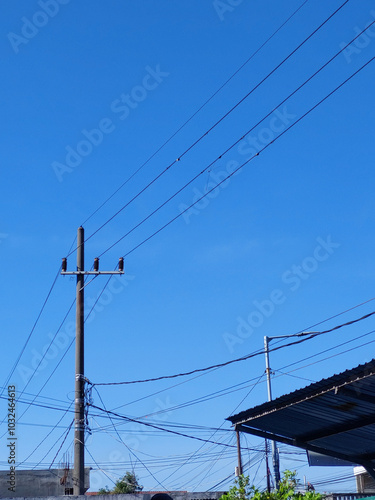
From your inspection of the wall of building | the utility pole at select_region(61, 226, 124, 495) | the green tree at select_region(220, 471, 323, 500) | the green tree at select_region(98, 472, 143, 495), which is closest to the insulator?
the utility pole at select_region(61, 226, 124, 495)

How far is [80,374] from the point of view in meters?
22.9

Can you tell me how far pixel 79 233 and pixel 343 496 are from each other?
41.3ft

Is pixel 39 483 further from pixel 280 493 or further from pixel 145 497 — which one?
pixel 280 493

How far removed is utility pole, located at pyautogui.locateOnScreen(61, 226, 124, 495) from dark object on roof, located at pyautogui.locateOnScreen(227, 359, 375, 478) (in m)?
7.07

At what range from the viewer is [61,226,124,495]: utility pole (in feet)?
70.7

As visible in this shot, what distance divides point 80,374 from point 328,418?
403 inches

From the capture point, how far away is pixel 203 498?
22281mm

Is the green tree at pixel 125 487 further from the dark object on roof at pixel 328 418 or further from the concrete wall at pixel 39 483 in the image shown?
the dark object on roof at pixel 328 418

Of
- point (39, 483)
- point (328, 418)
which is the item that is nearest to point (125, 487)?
point (39, 483)

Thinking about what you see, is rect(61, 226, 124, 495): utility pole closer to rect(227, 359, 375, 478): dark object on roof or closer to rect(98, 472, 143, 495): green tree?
rect(227, 359, 375, 478): dark object on roof

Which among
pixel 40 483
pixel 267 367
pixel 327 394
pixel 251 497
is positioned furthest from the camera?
pixel 40 483

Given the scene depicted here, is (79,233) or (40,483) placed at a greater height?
(79,233)

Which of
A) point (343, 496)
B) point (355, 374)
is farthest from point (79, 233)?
point (355, 374)

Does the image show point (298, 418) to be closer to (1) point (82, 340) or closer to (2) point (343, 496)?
(2) point (343, 496)
